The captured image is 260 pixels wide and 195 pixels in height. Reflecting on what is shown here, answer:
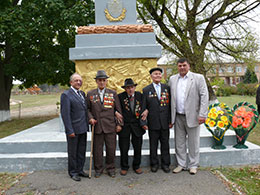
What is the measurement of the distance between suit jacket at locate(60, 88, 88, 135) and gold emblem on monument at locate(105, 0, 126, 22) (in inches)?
129

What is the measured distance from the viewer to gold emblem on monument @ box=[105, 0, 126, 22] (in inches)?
244

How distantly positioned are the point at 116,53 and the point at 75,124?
Result: 2.56m

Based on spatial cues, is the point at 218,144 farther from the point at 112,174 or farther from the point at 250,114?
the point at 112,174

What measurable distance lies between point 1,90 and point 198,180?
1127 centimetres

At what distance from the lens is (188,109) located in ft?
12.7

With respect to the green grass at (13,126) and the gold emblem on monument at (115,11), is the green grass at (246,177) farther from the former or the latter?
the green grass at (13,126)

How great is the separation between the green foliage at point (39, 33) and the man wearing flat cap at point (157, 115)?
20.7 ft

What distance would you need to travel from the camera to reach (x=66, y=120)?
3.62m

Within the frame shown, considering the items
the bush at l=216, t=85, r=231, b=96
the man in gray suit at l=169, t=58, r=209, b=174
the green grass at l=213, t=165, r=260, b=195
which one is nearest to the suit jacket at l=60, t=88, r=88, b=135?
the man in gray suit at l=169, t=58, r=209, b=174

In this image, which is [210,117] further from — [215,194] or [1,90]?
[1,90]

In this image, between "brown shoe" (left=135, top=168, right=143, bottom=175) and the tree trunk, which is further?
the tree trunk

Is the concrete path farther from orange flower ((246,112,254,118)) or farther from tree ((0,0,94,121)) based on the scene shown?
tree ((0,0,94,121))

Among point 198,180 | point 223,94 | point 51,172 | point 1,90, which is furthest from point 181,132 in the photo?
point 223,94

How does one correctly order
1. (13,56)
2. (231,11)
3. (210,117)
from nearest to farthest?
(210,117) < (13,56) < (231,11)
